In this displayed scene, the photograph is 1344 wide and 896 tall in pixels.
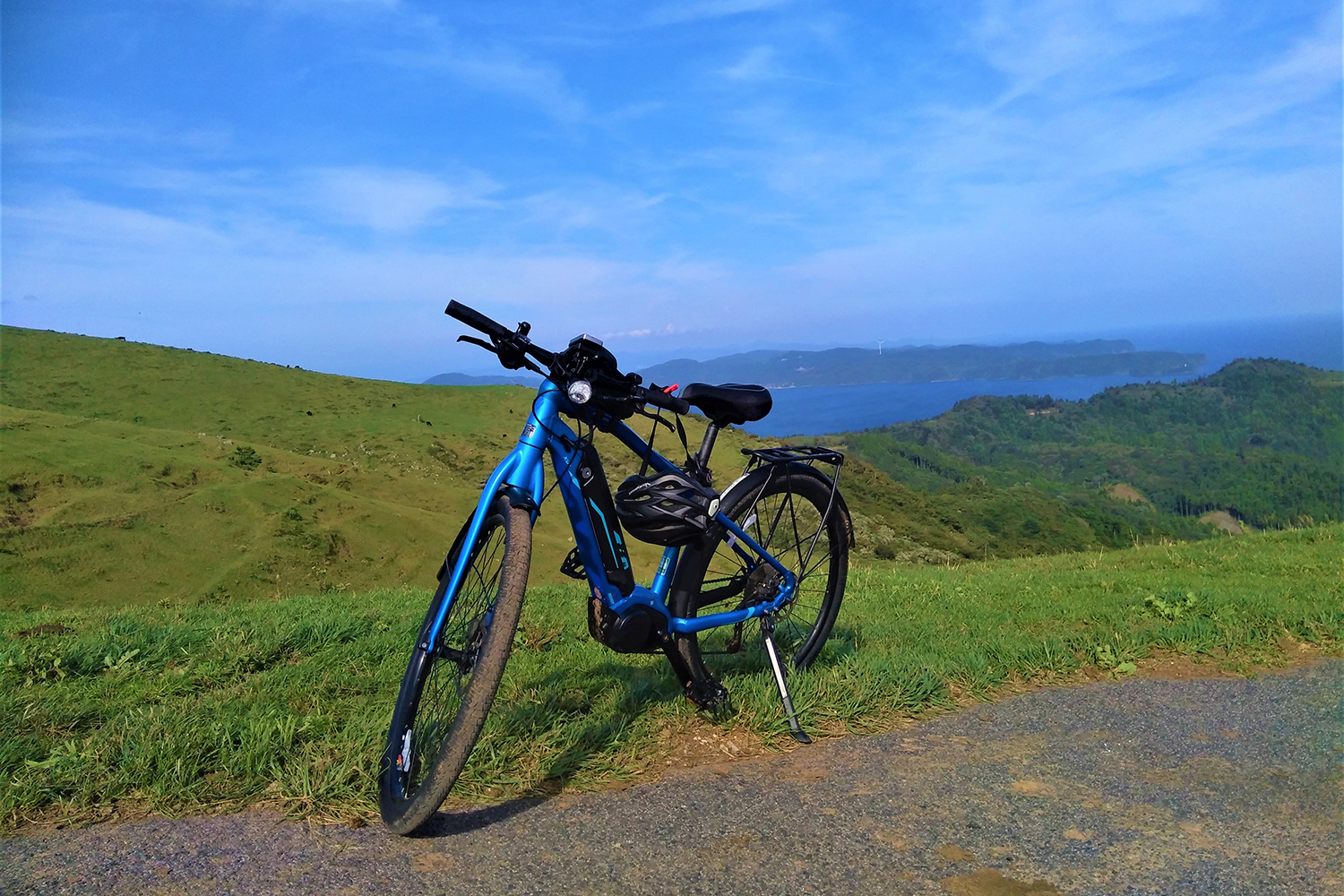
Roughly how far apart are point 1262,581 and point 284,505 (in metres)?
15.9

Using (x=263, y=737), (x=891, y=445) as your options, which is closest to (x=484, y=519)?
(x=263, y=737)

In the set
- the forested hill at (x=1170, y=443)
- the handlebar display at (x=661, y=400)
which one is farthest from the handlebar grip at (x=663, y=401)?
the forested hill at (x=1170, y=443)

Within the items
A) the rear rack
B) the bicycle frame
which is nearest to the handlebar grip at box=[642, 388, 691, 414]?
the bicycle frame

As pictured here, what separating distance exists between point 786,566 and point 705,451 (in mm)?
877

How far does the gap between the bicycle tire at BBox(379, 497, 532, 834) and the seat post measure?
3.59 feet

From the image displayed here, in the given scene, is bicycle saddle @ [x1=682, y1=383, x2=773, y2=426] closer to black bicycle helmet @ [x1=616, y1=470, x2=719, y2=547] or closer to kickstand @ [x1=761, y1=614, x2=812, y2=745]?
black bicycle helmet @ [x1=616, y1=470, x2=719, y2=547]

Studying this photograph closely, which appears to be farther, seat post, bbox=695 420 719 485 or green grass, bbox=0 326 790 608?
green grass, bbox=0 326 790 608

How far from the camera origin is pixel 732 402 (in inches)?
157

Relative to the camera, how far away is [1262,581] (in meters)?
7.68

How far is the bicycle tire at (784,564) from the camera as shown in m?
4.05

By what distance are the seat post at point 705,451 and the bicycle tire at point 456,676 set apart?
1.09m

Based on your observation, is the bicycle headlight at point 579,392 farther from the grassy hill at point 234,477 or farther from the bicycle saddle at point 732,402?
the grassy hill at point 234,477

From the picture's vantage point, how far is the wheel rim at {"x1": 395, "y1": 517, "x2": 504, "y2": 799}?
3.20 meters

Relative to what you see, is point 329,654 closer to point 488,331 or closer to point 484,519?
point 484,519
